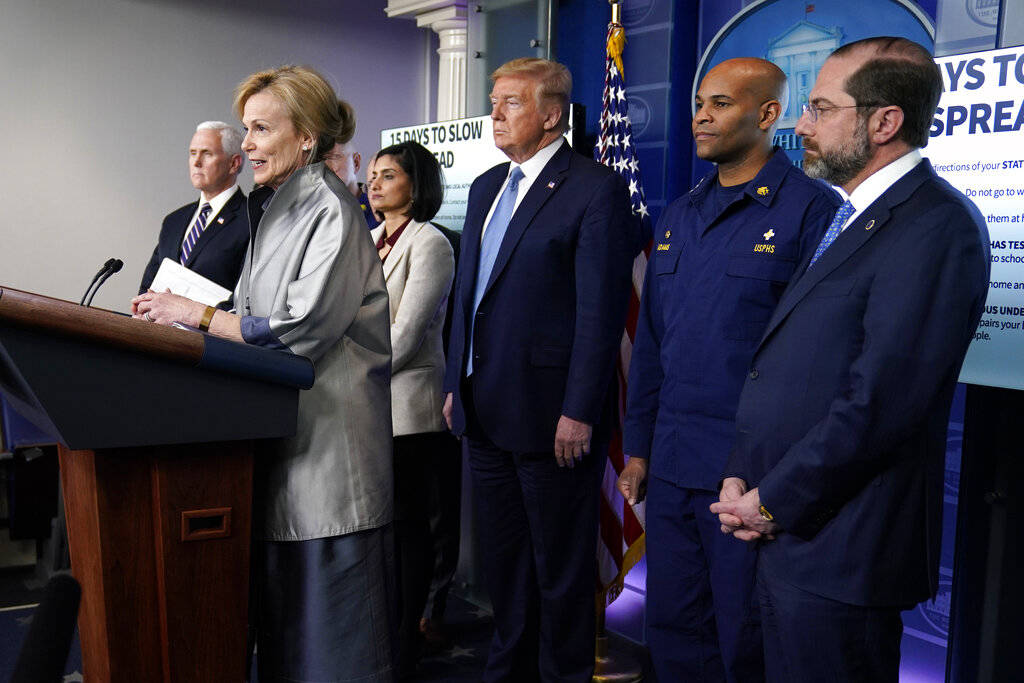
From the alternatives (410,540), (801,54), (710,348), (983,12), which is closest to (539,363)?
(710,348)

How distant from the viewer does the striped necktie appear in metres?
3.02

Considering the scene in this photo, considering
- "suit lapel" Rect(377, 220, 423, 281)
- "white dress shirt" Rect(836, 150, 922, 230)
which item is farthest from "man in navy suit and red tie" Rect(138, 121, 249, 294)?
"white dress shirt" Rect(836, 150, 922, 230)

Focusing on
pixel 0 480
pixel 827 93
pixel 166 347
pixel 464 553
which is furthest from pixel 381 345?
pixel 0 480

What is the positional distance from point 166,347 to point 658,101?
8.57 ft

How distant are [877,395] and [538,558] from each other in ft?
4.25

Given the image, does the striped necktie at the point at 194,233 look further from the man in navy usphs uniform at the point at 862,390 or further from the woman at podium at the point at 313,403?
the man in navy usphs uniform at the point at 862,390

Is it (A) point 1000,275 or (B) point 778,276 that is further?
(A) point 1000,275

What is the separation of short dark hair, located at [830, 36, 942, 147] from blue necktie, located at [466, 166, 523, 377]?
1.12 m

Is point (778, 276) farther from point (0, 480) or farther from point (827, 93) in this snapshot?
point (0, 480)

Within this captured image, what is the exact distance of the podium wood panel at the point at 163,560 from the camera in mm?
1545

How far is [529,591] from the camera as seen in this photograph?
2.62 metres

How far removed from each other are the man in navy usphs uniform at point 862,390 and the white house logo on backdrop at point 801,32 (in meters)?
1.44

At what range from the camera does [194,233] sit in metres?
3.09

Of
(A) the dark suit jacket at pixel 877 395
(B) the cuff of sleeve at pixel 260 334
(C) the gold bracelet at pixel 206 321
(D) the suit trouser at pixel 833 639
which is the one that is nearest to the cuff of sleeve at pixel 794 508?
(A) the dark suit jacket at pixel 877 395
